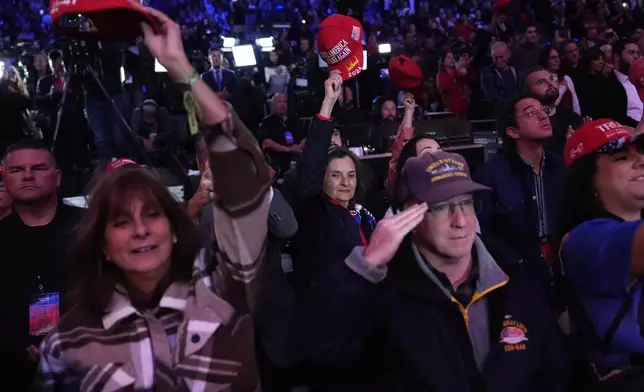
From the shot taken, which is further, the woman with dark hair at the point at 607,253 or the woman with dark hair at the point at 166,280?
the woman with dark hair at the point at 607,253

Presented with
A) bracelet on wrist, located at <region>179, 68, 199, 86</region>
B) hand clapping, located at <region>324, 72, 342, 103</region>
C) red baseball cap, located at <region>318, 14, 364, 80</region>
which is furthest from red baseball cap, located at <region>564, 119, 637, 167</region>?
red baseball cap, located at <region>318, 14, 364, 80</region>

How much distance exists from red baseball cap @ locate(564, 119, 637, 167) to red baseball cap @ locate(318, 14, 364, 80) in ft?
5.36

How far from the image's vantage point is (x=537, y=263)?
2.66m

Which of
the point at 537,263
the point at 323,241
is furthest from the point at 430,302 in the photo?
the point at 323,241

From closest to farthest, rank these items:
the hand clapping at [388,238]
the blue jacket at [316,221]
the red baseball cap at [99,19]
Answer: the red baseball cap at [99,19] → the hand clapping at [388,238] → the blue jacket at [316,221]

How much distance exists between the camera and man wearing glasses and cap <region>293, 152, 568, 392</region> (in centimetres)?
194

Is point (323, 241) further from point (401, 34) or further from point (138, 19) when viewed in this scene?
point (401, 34)

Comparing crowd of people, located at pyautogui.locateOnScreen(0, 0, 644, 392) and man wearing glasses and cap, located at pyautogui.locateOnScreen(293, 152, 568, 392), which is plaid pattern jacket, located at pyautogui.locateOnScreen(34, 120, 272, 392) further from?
man wearing glasses and cap, located at pyautogui.locateOnScreen(293, 152, 568, 392)

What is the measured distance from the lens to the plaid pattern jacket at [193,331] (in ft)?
5.87

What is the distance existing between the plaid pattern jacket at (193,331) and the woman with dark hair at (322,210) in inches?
52.8

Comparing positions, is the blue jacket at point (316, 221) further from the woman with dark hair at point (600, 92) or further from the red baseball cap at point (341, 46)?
the woman with dark hair at point (600, 92)

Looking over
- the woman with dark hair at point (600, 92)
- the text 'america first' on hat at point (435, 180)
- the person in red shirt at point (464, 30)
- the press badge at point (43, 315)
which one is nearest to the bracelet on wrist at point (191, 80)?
the text 'america first' on hat at point (435, 180)

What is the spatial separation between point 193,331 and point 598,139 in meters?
1.43

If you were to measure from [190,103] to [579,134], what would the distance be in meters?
1.40
